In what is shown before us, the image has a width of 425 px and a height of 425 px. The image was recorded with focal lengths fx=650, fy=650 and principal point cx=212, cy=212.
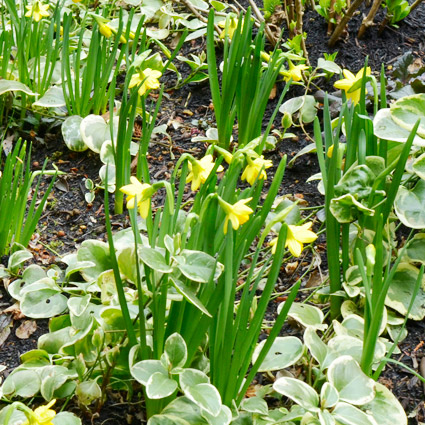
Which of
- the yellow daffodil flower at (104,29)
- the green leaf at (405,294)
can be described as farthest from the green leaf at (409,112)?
the yellow daffodil flower at (104,29)

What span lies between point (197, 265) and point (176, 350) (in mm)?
215

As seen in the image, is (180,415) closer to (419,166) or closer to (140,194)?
(140,194)

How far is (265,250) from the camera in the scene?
2.27 m

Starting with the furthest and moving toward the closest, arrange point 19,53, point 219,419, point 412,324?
1. point 19,53
2. point 412,324
3. point 219,419

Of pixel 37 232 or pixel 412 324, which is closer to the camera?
pixel 412 324

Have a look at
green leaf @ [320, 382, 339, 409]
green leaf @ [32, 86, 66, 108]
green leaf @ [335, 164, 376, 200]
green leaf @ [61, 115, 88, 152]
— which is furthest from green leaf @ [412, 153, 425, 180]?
green leaf @ [32, 86, 66, 108]

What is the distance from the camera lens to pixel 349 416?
1.49 metres

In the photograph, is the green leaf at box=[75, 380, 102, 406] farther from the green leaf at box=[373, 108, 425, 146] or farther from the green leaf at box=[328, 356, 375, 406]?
the green leaf at box=[373, 108, 425, 146]

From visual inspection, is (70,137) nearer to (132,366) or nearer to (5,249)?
(5,249)

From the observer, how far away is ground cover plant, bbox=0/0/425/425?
152cm

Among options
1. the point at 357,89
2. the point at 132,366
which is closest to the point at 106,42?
the point at 357,89

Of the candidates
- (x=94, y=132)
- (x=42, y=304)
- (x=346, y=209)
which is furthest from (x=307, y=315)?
(x=94, y=132)

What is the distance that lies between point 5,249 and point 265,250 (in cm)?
88

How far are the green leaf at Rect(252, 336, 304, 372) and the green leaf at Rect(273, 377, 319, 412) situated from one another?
0.10m
